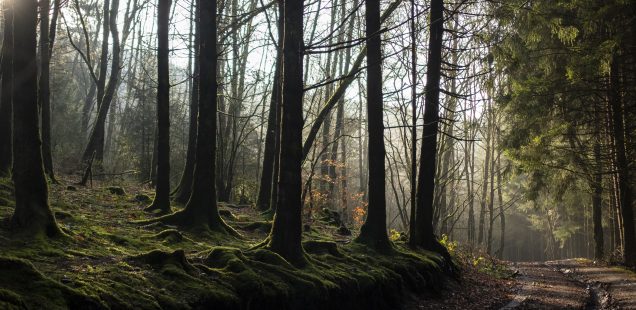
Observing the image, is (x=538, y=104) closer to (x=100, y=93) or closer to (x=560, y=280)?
(x=560, y=280)

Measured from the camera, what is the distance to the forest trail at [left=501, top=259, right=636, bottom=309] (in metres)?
10.0

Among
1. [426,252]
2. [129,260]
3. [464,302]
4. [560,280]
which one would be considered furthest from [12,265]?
[560,280]

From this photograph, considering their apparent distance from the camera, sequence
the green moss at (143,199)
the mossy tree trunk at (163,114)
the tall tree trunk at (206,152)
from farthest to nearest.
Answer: the green moss at (143,199) → the mossy tree trunk at (163,114) → the tall tree trunk at (206,152)

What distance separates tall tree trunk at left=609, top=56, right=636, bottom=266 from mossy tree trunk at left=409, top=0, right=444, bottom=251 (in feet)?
18.4

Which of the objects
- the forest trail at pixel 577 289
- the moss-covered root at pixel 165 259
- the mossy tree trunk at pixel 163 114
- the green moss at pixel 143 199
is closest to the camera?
the moss-covered root at pixel 165 259

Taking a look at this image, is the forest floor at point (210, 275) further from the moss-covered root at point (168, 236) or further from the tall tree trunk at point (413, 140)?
the tall tree trunk at point (413, 140)

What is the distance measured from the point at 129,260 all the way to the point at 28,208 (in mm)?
1409

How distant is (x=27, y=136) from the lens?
20.0ft

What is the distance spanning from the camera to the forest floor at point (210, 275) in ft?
15.4

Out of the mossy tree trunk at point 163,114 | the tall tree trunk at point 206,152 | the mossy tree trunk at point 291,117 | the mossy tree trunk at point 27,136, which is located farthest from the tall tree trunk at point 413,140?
the mossy tree trunk at point 27,136

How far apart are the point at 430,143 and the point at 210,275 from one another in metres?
8.43

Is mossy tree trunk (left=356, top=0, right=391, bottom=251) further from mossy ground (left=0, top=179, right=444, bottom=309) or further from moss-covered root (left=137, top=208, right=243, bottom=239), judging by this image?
moss-covered root (left=137, top=208, right=243, bottom=239)

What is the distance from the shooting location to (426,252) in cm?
1254

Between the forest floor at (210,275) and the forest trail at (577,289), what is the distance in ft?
0.15
